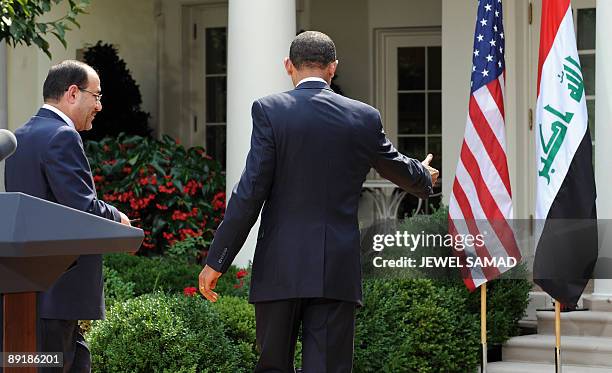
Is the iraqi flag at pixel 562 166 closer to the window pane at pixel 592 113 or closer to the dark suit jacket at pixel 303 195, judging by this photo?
the dark suit jacket at pixel 303 195

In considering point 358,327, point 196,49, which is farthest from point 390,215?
point 358,327

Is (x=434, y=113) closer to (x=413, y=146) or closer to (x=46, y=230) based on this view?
(x=413, y=146)

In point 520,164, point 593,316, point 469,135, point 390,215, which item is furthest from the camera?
point 390,215

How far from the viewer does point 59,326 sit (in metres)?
4.36

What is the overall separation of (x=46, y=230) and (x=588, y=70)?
26.4ft

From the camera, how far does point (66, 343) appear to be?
441 centimetres

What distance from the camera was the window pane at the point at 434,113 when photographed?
12211 millimetres

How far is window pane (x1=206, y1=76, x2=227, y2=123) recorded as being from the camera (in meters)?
13.0

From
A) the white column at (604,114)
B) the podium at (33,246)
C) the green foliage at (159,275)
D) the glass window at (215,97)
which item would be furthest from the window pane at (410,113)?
the podium at (33,246)

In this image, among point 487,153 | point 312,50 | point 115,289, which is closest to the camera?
point 312,50

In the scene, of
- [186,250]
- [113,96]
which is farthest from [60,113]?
[113,96]

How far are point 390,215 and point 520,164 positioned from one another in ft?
7.15

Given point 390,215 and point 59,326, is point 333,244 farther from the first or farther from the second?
point 390,215

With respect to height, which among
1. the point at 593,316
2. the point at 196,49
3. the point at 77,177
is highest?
the point at 196,49
